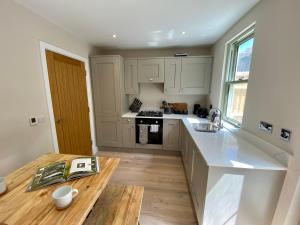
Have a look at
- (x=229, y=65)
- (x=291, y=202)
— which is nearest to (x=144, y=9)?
(x=229, y=65)

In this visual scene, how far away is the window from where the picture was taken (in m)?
1.82

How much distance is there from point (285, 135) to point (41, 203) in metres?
1.86

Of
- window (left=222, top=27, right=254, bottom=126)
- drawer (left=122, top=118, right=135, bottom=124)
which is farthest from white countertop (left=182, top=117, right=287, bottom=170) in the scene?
drawer (left=122, top=118, right=135, bottom=124)

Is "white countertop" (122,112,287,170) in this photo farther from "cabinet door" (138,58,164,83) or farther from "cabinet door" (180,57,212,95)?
"cabinet door" (138,58,164,83)

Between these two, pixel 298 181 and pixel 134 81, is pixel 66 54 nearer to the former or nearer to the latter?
pixel 134 81

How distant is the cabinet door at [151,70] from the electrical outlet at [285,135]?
228 centimetres

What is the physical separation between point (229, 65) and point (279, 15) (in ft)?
3.49

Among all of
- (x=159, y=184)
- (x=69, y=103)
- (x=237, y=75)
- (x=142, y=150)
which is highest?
(x=237, y=75)

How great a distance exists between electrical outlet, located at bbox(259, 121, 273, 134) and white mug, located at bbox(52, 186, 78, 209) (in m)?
1.74

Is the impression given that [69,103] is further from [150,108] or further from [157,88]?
[157,88]

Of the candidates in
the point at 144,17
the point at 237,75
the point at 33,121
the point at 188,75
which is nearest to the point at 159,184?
the point at 33,121

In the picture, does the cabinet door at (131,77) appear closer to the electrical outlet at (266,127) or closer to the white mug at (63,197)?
the electrical outlet at (266,127)

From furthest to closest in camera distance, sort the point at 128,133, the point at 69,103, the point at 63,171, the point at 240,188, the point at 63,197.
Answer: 1. the point at 128,133
2. the point at 69,103
3. the point at 240,188
4. the point at 63,171
5. the point at 63,197

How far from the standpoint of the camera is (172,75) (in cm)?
302
